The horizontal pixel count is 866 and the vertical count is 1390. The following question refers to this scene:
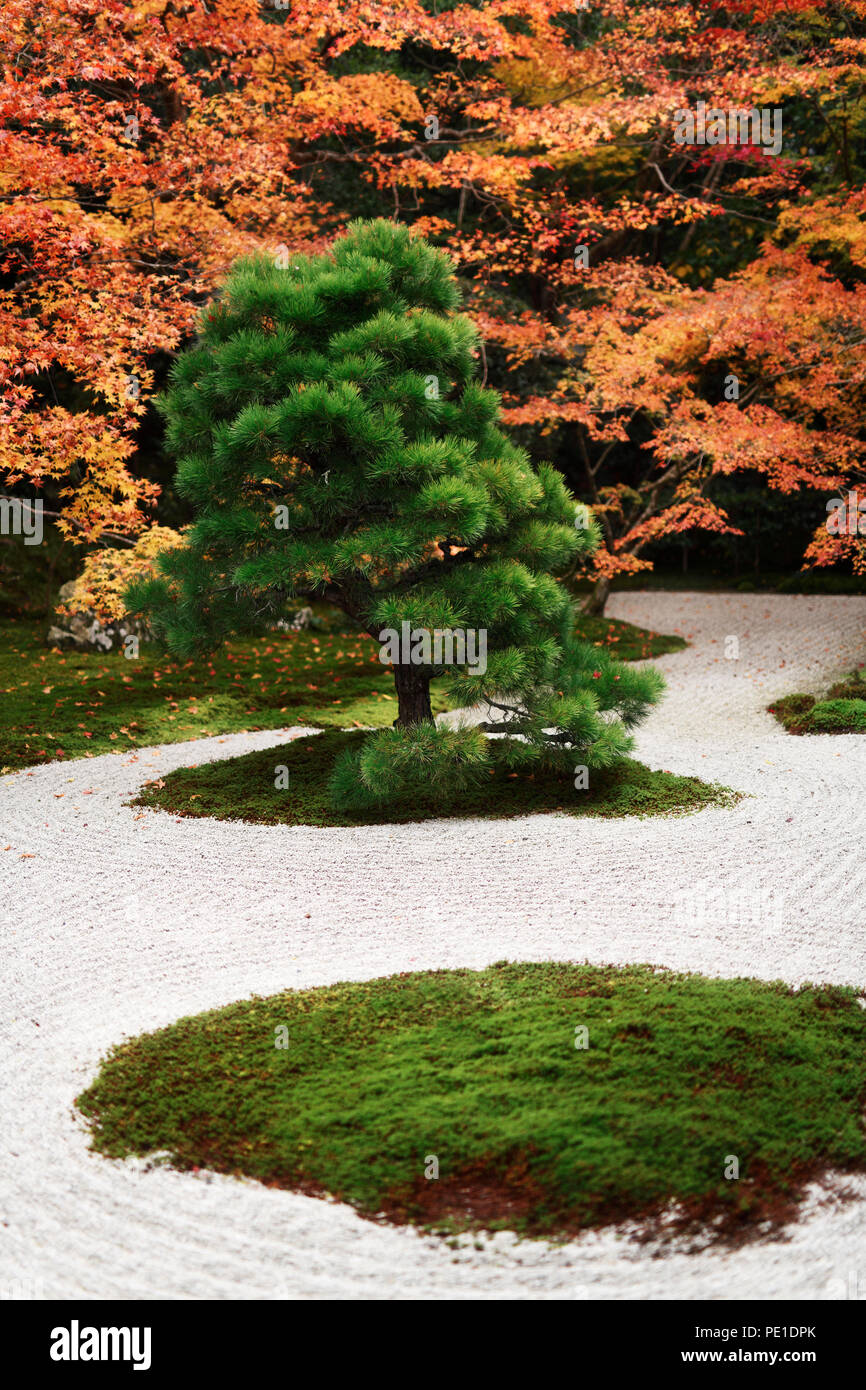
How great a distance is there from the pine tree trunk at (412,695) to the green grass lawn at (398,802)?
19.3 inches

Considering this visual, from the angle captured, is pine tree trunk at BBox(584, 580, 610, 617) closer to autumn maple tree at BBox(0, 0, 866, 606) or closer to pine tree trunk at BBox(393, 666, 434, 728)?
autumn maple tree at BBox(0, 0, 866, 606)

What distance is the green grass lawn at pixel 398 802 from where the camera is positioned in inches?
268

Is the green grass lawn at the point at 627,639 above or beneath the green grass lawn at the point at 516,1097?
above

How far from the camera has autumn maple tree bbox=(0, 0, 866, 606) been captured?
837cm

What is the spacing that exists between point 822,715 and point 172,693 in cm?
559

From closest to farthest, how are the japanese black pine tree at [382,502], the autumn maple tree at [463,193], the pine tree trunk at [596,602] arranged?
the japanese black pine tree at [382,502] → the autumn maple tree at [463,193] → the pine tree trunk at [596,602]

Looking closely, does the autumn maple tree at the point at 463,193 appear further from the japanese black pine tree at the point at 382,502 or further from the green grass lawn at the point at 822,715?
the japanese black pine tree at the point at 382,502

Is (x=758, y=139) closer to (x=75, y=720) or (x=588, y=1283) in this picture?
(x=75, y=720)

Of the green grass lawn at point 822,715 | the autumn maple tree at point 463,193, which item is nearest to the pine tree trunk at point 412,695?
the autumn maple tree at point 463,193

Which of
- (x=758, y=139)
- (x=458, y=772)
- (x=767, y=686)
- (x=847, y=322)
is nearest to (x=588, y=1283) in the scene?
(x=458, y=772)

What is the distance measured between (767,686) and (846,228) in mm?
4377

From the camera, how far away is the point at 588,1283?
106 inches

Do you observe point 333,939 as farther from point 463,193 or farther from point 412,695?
point 463,193

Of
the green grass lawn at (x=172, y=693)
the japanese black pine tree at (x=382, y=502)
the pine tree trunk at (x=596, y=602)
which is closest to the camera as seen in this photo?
the japanese black pine tree at (x=382, y=502)
